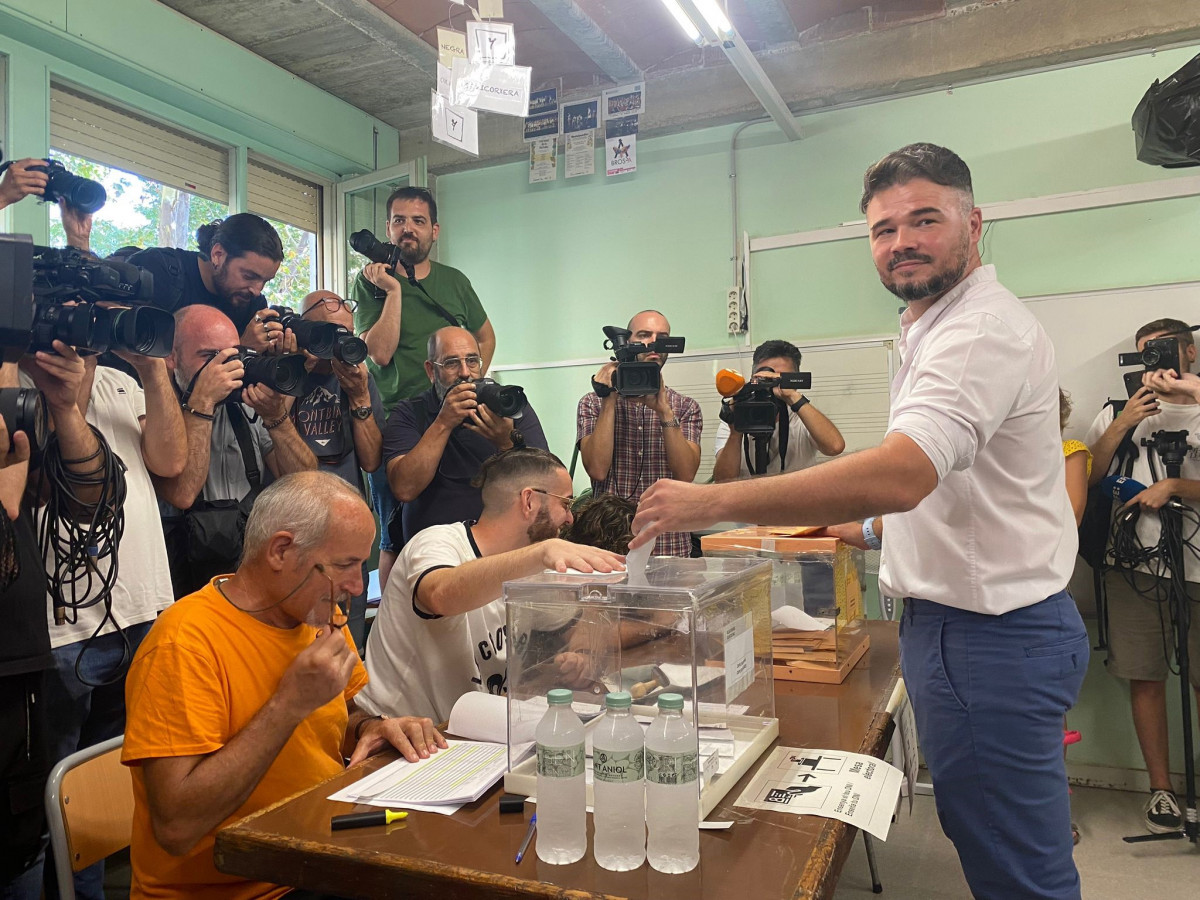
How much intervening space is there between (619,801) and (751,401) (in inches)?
92.2

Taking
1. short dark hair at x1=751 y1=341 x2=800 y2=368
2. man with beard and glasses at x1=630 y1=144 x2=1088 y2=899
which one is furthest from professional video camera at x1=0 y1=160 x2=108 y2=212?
short dark hair at x1=751 y1=341 x2=800 y2=368

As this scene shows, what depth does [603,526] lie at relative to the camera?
226 centimetres

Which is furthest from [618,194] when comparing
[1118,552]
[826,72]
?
[1118,552]

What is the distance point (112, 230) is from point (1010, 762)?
3.74 m

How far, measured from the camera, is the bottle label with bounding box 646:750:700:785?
1.00 meters

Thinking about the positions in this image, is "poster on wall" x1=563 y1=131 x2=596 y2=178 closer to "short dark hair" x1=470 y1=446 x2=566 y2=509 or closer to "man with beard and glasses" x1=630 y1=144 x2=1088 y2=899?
"short dark hair" x1=470 y1=446 x2=566 y2=509

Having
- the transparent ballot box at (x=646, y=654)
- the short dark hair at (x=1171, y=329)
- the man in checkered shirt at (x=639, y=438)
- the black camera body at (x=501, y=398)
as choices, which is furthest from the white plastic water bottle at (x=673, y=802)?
the short dark hair at (x=1171, y=329)

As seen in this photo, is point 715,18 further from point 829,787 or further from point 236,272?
point 829,787

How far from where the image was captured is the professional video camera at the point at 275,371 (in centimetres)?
224

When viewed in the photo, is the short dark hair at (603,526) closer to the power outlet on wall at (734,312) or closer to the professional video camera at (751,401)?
the professional video camera at (751,401)

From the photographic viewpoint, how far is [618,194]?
455 cm

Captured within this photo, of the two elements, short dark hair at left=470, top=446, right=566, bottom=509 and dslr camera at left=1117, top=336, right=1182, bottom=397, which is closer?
short dark hair at left=470, top=446, right=566, bottom=509

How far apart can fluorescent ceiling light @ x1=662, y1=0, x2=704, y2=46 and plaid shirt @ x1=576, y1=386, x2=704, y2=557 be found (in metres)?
1.40

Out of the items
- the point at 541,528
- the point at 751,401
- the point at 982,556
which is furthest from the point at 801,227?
the point at 982,556
